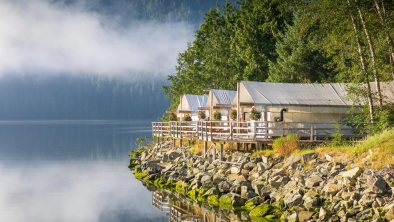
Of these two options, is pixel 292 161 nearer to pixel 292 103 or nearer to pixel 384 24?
pixel 292 103

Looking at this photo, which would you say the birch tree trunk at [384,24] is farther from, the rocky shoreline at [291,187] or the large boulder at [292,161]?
the rocky shoreline at [291,187]

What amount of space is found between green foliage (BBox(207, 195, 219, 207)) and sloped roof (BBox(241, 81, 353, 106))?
405 inches

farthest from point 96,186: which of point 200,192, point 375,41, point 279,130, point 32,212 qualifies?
Answer: point 375,41

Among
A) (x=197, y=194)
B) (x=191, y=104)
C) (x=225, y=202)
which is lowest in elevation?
(x=197, y=194)

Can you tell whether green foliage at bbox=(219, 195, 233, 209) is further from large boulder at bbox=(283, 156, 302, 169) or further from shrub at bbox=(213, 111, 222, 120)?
shrub at bbox=(213, 111, 222, 120)

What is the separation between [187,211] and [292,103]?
Result: 1288 cm

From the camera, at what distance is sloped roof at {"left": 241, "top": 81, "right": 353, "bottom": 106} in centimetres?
3866

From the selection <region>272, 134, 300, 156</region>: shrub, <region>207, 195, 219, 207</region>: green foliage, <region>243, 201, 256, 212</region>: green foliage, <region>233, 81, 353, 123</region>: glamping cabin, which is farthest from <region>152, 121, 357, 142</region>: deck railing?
<region>243, 201, 256, 212</region>: green foliage

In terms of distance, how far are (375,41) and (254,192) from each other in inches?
533

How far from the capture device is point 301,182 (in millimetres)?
26047

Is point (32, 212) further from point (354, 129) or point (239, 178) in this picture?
point (354, 129)

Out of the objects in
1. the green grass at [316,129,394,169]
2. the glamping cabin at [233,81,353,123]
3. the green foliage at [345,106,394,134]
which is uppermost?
the glamping cabin at [233,81,353,123]

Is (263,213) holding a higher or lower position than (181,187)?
higher

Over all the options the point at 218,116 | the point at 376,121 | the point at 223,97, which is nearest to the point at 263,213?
the point at 376,121
